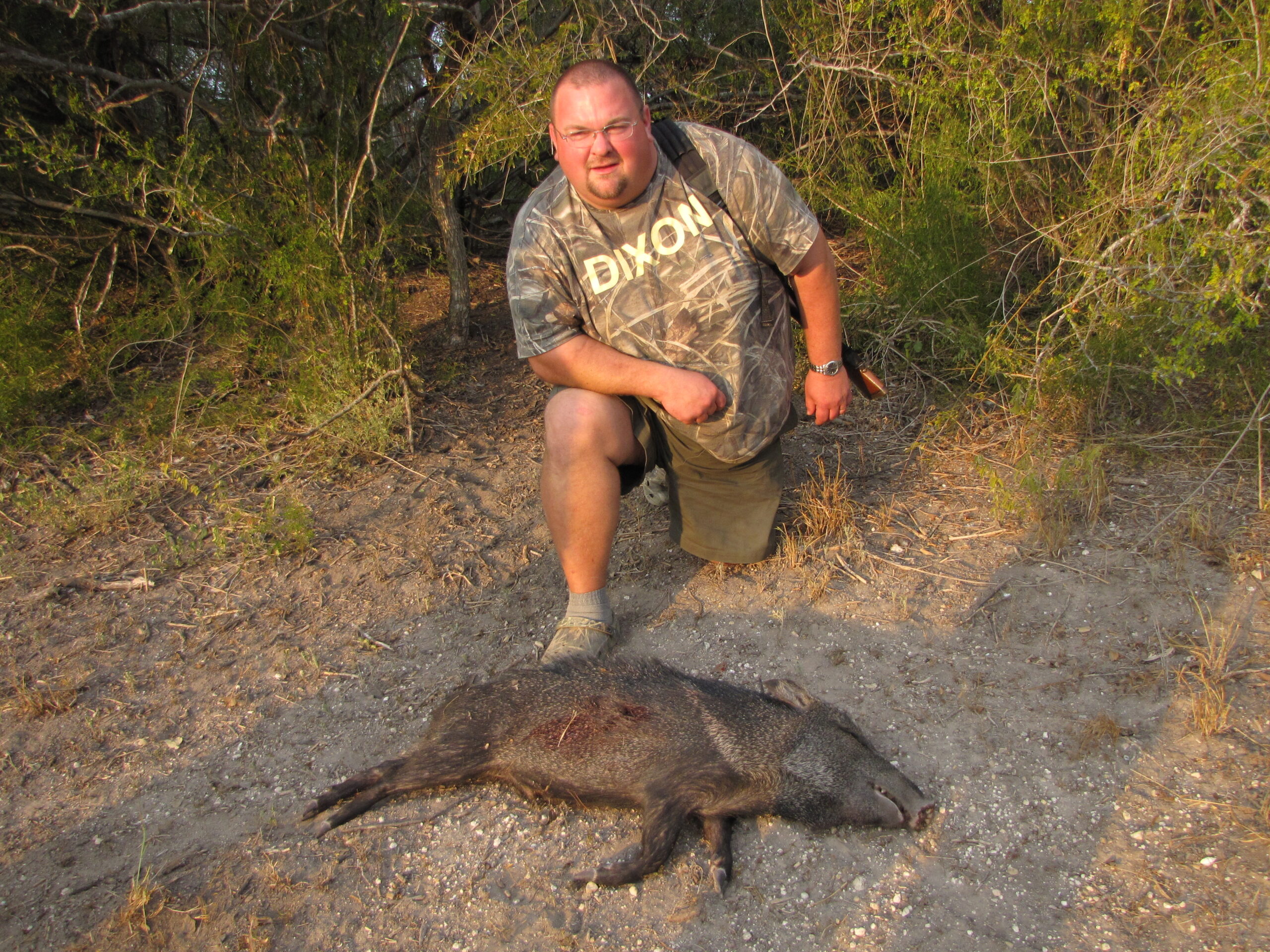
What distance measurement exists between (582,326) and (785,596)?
1.25 meters

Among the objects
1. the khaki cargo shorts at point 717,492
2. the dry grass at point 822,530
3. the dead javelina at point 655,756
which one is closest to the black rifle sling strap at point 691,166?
the khaki cargo shorts at point 717,492

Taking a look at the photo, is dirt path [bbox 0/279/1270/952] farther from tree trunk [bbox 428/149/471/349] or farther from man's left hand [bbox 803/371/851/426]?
tree trunk [bbox 428/149/471/349]

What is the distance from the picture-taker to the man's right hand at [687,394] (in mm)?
2887

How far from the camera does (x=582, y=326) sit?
304 centimetres

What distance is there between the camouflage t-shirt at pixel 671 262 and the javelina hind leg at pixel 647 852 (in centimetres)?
128

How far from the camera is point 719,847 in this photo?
234cm

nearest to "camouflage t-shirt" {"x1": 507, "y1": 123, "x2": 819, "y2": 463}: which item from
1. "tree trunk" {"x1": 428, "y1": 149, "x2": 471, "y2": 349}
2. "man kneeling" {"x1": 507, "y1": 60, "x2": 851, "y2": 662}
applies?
"man kneeling" {"x1": 507, "y1": 60, "x2": 851, "y2": 662}

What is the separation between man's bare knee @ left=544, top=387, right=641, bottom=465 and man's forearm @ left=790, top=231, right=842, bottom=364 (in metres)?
0.76

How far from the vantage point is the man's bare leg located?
2.98m

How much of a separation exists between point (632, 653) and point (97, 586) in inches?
84.4

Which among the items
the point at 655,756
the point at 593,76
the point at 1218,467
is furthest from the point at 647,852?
the point at 1218,467

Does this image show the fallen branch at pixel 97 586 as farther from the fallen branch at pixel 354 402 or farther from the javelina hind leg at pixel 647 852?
the javelina hind leg at pixel 647 852

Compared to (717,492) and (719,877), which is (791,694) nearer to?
(719,877)

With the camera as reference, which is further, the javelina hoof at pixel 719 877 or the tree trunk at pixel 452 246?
the tree trunk at pixel 452 246
